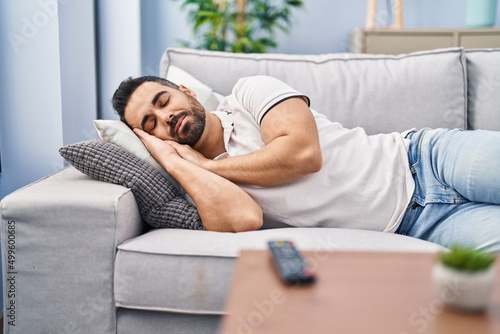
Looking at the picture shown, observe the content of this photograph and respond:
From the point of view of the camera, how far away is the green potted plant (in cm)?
78

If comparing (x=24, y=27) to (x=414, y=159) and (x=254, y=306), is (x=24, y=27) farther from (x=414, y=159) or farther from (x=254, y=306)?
(x=254, y=306)

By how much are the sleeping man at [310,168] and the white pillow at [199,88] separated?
163 mm

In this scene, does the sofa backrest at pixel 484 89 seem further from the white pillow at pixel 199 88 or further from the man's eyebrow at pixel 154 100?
the man's eyebrow at pixel 154 100

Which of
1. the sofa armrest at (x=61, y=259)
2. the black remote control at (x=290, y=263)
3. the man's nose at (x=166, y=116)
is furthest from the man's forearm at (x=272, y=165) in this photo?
the black remote control at (x=290, y=263)

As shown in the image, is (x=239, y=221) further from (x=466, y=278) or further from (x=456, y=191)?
(x=466, y=278)

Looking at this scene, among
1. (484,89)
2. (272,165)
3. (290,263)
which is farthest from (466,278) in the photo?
(484,89)

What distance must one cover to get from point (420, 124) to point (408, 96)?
10 centimetres

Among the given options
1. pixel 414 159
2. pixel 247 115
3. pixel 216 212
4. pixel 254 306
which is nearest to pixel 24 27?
pixel 247 115

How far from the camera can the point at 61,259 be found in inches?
55.6

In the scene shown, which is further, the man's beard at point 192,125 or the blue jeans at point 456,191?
the man's beard at point 192,125

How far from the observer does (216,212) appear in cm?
155

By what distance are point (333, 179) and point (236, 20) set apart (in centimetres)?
224

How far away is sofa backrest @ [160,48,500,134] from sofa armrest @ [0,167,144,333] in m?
0.80

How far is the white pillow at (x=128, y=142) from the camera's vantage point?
5.56 feet
